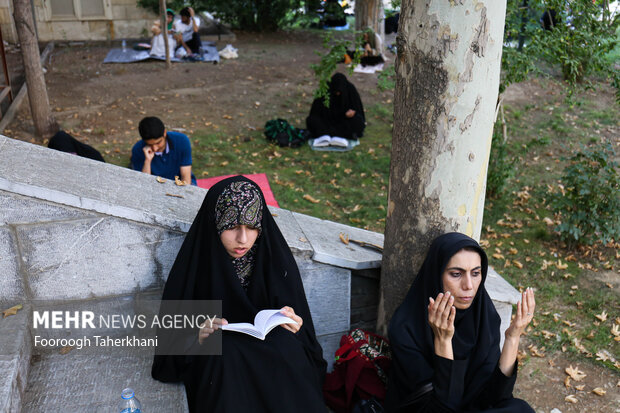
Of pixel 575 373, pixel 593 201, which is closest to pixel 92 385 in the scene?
pixel 575 373

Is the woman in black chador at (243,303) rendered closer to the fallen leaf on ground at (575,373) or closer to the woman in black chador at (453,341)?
the woman in black chador at (453,341)

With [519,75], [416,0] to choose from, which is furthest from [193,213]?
[519,75]

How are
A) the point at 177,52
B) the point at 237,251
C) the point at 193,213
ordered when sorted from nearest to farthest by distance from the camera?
the point at 237,251
the point at 193,213
the point at 177,52

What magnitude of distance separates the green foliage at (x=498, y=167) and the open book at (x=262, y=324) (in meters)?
4.38

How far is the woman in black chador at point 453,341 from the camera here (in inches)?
125

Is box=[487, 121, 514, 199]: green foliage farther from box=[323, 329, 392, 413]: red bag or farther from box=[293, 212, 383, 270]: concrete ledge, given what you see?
box=[323, 329, 392, 413]: red bag

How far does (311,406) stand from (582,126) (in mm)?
8413

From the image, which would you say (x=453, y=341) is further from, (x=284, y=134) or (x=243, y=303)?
(x=284, y=134)

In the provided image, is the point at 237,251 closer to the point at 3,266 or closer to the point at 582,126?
the point at 3,266

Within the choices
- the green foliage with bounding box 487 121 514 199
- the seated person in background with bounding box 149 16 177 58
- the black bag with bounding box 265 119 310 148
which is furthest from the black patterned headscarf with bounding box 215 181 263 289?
the seated person in background with bounding box 149 16 177 58

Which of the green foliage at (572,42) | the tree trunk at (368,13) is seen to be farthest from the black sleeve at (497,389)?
the tree trunk at (368,13)

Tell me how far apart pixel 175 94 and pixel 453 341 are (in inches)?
347

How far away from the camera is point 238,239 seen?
325 cm

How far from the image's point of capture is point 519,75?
5.68 meters
